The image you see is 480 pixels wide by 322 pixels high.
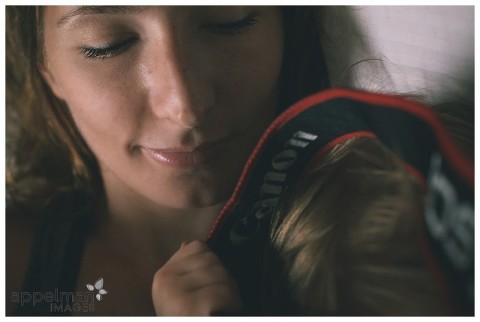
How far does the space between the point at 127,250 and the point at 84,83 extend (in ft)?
Result: 0.49

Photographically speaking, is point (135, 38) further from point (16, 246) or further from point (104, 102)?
point (16, 246)

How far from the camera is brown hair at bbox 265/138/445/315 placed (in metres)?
0.42

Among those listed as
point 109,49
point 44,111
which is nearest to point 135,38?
point 109,49

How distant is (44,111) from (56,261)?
0.14m

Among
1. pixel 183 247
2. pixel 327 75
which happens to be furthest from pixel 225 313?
pixel 327 75

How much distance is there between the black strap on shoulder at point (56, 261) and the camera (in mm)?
485

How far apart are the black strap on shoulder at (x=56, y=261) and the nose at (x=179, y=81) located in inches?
6.3

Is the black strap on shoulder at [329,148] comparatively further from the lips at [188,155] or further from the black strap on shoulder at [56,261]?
the black strap on shoulder at [56,261]

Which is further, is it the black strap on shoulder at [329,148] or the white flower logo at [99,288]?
the white flower logo at [99,288]

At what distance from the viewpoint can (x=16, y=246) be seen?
52 cm

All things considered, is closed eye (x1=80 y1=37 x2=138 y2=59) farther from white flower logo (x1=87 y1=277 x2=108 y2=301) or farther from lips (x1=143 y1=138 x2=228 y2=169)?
white flower logo (x1=87 y1=277 x2=108 y2=301)

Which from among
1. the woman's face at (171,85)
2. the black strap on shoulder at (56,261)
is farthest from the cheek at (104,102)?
the black strap on shoulder at (56,261)

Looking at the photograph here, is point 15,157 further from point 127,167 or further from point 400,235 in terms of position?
point 400,235

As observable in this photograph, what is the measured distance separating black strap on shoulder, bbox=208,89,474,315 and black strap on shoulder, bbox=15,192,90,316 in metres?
0.13
